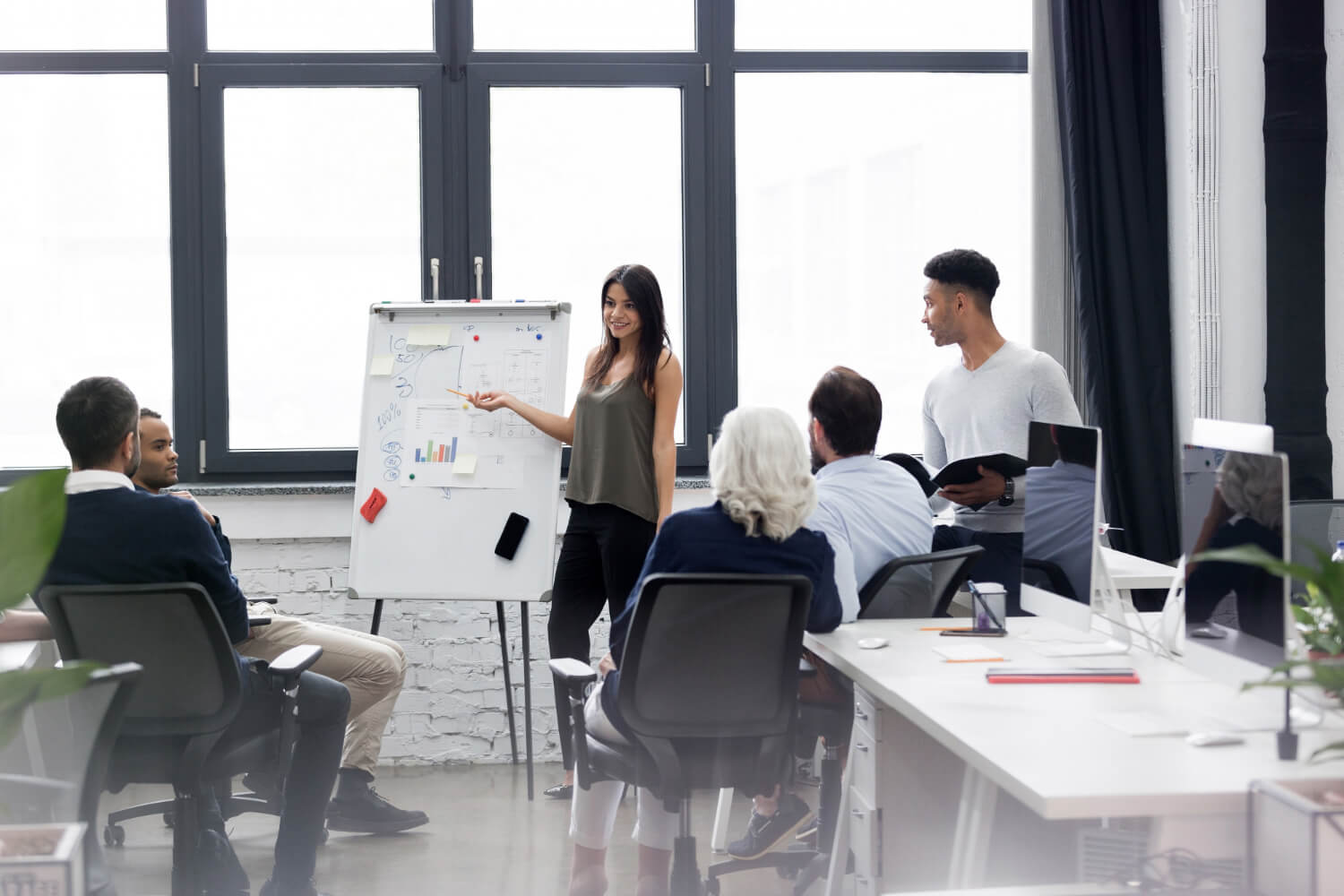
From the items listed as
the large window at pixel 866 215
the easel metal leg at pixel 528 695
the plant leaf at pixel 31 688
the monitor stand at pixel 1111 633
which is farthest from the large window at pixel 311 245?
the plant leaf at pixel 31 688

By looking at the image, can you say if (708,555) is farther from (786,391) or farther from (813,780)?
(786,391)

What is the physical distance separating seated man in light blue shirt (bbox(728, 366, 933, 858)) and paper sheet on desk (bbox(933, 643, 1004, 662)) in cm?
32

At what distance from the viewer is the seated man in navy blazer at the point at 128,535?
236 cm

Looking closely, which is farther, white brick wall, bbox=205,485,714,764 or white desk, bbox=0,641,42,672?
white brick wall, bbox=205,485,714,764

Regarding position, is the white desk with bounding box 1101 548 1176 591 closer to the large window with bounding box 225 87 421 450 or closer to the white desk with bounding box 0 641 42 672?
the white desk with bounding box 0 641 42 672

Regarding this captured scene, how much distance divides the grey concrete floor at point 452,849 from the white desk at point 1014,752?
2.52 feet

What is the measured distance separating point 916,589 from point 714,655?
2.51 feet

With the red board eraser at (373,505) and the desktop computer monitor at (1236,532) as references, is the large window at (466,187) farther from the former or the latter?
the desktop computer monitor at (1236,532)

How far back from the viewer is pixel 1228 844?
4.85 ft

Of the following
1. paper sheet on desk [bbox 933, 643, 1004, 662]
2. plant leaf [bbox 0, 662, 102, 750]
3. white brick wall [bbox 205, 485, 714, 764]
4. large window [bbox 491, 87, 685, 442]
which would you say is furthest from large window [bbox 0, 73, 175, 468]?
plant leaf [bbox 0, 662, 102, 750]

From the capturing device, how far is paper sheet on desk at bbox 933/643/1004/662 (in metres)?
2.19

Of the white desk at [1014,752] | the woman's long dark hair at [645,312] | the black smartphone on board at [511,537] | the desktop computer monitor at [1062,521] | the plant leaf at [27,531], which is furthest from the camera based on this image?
the black smartphone on board at [511,537]

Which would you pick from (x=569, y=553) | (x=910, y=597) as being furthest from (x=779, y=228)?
(x=910, y=597)

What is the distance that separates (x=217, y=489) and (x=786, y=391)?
199 cm
